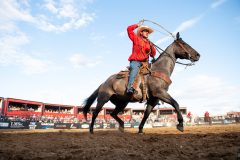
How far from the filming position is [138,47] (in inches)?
371

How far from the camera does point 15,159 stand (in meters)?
3.72

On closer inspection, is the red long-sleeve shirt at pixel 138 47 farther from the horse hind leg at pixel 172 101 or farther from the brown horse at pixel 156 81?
the horse hind leg at pixel 172 101

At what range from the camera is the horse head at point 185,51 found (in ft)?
30.2

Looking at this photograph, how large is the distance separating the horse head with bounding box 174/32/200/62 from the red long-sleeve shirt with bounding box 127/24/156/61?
45.9 inches

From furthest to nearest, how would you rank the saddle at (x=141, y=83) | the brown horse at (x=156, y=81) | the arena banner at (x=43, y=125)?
the arena banner at (x=43, y=125)
the saddle at (x=141, y=83)
the brown horse at (x=156, y=81)

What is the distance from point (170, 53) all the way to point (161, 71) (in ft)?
3.79

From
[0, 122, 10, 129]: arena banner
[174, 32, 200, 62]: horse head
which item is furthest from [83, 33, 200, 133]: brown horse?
→ [0, 122, 10, 129]: arena banner

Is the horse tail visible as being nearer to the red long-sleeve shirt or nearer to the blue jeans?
the blue jeans

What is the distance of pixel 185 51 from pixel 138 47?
1922 mm

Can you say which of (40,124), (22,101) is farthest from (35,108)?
(40,124)

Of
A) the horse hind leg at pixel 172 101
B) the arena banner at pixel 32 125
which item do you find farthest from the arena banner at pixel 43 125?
the horse hind leg at pixel 172 101

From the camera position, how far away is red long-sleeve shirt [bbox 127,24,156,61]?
9320mm

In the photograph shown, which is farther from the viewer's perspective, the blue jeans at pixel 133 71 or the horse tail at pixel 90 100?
the horse tail at pixel 90 100

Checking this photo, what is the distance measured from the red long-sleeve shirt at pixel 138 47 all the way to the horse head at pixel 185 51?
1165 mm
